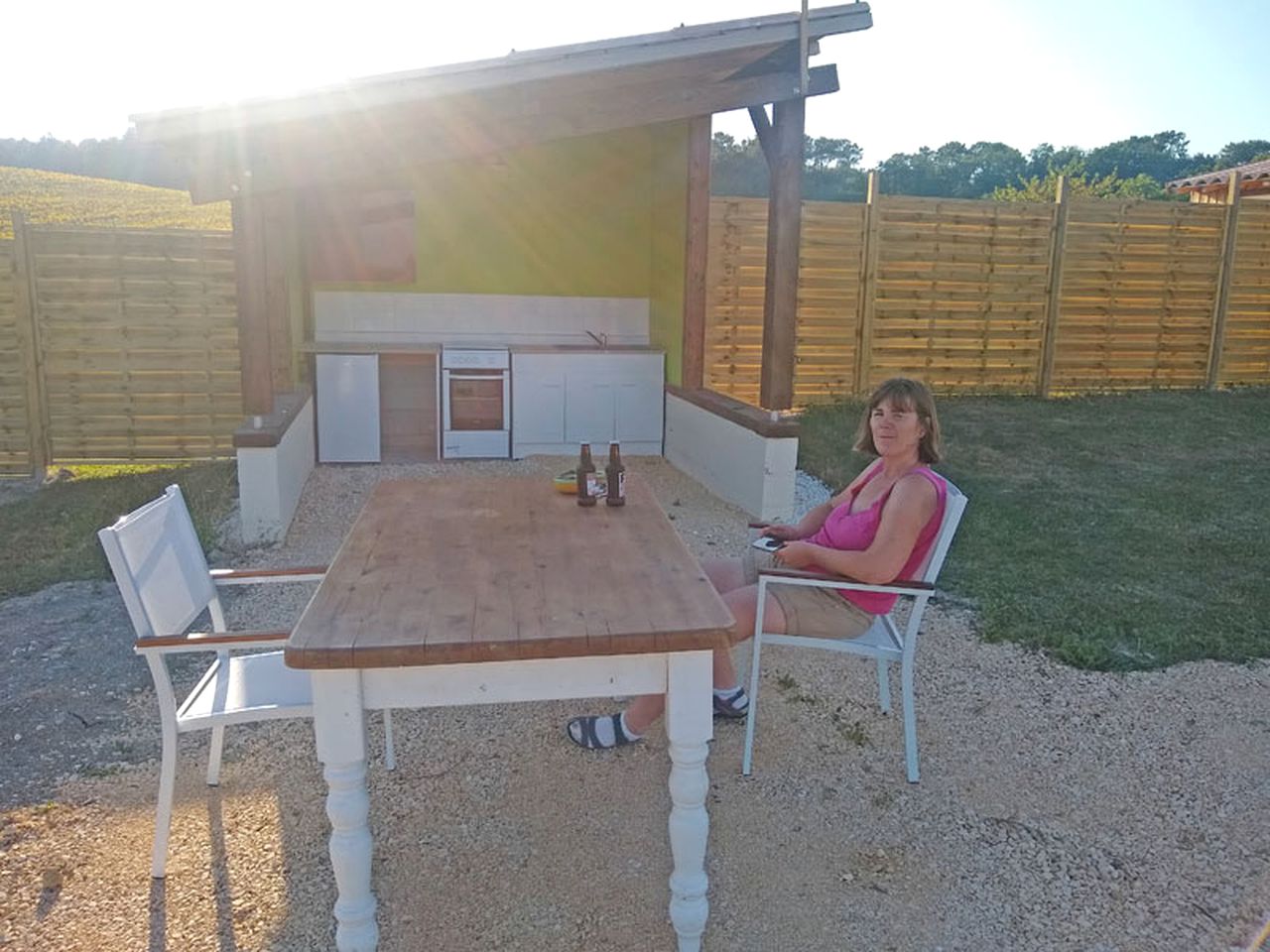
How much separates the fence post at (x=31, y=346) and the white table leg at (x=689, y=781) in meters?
7.06

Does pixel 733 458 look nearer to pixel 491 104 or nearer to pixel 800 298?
pixel 491 104

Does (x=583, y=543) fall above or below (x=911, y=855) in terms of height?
above

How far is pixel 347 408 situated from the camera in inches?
291

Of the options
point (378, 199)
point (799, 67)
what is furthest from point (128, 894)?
point (378, 199)

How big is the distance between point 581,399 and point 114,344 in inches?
143

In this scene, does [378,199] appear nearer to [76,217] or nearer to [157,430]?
[157,430]

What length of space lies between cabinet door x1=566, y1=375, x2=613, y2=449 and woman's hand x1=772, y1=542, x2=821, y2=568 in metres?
4.70

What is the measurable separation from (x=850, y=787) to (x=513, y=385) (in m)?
5.21

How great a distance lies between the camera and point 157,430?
7.70 meters

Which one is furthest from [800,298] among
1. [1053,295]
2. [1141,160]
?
[1141,160]

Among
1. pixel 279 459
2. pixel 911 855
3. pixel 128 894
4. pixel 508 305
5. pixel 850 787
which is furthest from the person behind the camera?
pixel 508 305

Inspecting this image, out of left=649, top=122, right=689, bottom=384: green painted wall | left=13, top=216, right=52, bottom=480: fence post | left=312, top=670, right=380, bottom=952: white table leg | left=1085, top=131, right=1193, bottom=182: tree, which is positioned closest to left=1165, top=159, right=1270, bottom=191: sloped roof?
left=649, top=122, right=689, bottom=384: green painted wall

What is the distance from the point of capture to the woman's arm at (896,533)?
9.30ft

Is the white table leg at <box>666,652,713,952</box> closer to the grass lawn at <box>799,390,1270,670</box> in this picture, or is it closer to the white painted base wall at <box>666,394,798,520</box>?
the grass lawn at <box>799,390,1270,670</box>
